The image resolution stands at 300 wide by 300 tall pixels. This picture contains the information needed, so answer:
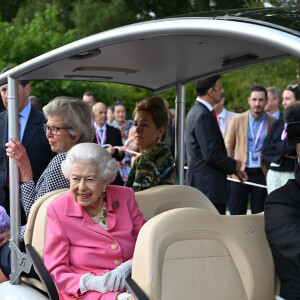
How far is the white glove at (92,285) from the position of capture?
329cm

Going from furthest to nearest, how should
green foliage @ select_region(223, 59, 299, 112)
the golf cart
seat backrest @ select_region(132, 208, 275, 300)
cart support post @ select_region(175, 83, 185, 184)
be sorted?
green foliage @ select_region(223, 59, 299, 112) < cart support post @ select_region(175, 83, 185, 184) < seat backrest @ select_region(132, 208, 275, 300) < the golf cart

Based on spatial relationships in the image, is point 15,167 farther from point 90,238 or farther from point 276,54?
point 276,54

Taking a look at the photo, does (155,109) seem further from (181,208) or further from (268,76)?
(268,76)

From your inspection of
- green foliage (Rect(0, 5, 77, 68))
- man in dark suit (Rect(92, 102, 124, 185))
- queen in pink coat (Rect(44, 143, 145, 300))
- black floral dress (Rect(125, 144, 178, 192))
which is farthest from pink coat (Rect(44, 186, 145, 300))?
green foliage (Rect(0, 5, 77, 68))

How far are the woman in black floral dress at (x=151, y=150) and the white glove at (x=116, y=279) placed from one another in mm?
1108

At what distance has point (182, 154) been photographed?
5.12 meters

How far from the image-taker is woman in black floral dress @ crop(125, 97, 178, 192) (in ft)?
14.5

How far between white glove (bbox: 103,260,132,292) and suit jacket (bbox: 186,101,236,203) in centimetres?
258

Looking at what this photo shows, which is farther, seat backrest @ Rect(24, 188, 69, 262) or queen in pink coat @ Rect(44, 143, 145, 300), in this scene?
seat backrest @ Rect(24, 188, 69, 262)

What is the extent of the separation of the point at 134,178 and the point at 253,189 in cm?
289

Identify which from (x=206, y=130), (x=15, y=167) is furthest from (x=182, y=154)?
(x=15, y=167)

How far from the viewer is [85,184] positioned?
3492mm

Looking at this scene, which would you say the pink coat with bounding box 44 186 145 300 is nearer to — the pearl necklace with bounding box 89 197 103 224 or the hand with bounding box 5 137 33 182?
the pearl necklace with bounding box 89 197 103 224

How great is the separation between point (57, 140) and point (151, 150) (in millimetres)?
786
